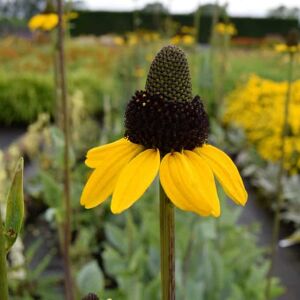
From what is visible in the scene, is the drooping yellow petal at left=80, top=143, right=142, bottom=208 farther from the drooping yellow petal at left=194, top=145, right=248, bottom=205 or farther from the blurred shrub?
the blurred shrub

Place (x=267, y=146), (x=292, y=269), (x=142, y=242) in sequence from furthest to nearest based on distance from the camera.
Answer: (x=267, y=146) < (x=292, y=269) < (x=142, y=242)

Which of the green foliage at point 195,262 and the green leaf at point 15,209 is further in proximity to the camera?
the green foliage at point 195,262

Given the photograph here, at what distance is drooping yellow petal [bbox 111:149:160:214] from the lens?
0.47 meters

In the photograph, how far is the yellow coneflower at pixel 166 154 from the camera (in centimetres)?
47

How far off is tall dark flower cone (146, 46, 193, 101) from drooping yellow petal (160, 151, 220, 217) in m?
0.08

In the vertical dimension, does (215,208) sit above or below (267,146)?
above

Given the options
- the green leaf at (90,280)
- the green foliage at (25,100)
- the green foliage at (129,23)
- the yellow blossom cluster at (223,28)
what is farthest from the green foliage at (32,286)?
the green foliage at (129,23)

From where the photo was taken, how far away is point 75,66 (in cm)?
803

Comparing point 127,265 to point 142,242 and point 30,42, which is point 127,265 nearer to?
point 142,242

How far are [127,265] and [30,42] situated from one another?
9727 millimetres

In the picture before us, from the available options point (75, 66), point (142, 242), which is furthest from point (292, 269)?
point (75, 66)

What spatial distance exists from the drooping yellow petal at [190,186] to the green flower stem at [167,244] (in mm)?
25

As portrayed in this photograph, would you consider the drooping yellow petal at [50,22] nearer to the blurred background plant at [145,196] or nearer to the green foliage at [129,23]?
the blurred background plant at [145,196]

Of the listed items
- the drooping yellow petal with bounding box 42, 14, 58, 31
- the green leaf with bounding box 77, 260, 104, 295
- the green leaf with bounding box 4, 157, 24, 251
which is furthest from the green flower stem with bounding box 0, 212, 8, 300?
the drooping yellow petal with bounding box 42, 14, 58, 31
